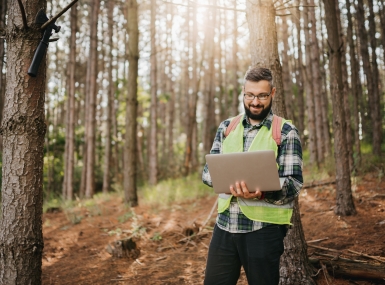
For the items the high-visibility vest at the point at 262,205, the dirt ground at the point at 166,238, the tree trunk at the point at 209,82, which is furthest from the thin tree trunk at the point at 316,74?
the high-visibility vest at the point at 262,205

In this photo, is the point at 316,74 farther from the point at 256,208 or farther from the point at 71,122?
the point at 71,122

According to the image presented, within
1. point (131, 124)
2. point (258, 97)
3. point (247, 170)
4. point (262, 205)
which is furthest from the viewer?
point (131, 124)

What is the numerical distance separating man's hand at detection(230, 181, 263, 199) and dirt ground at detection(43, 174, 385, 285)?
7.99ft

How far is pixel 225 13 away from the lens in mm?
15328

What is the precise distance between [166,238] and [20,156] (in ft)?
13.5

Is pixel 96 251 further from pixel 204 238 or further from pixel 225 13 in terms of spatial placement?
pixel 225 13

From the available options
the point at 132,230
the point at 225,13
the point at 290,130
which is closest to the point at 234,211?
the point at 290,130

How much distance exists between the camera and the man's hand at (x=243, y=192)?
2235mm

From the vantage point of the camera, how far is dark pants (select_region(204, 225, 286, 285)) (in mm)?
2296

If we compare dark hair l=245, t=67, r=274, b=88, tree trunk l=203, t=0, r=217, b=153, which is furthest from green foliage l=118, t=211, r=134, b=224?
tree trunk l=203, t=0, r=217, b=153

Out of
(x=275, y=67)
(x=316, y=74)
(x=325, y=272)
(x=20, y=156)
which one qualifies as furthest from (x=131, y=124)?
(x=325, y=272)

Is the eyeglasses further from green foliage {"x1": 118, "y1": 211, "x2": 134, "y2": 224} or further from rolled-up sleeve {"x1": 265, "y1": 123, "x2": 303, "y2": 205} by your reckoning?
green foliage {"x1": 118, "y1": 211, "x2": 134, "y2": 224}

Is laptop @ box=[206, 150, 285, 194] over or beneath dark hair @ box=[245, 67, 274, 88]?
beneath

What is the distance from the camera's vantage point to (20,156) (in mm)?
2988
